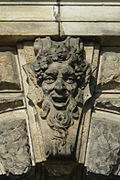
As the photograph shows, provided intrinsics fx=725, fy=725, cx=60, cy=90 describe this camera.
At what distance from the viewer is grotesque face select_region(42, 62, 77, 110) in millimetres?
3648

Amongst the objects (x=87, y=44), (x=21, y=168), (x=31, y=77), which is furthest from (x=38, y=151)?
(x=87, y=44)

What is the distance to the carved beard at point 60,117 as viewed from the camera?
363cm

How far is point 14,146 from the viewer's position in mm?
3695

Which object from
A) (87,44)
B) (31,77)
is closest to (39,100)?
(31,77)

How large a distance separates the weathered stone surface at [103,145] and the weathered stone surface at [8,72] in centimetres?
45

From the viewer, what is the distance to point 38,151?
146 inches

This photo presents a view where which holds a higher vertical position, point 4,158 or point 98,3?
point 98,3

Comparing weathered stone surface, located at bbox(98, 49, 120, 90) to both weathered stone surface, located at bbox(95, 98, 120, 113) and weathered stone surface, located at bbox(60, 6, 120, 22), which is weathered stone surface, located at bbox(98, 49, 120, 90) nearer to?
weathered stone surface, located at bbox(95, 98, 120, 113)

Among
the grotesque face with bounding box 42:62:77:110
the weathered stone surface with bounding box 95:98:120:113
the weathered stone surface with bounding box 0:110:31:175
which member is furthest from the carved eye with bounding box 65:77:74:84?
the weathered stone surface with bounding box 0:110:31:175

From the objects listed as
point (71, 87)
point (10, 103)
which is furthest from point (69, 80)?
point (10, 103)

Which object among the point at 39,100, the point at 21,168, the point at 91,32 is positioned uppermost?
the point at 91,32

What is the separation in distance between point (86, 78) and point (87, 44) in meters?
0.19

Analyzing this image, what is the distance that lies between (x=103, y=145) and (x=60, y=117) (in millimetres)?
274

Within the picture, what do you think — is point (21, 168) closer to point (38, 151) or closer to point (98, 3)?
point (38, 151)
